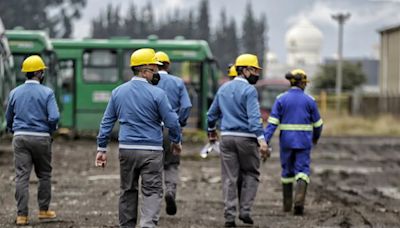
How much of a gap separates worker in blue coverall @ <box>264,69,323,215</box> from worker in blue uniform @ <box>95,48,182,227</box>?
11.9ft

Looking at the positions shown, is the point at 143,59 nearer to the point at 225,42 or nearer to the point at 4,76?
the point at 4,76

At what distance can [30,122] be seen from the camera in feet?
38.9

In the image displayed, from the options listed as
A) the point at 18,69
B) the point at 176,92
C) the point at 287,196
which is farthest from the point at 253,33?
the point at 176,92

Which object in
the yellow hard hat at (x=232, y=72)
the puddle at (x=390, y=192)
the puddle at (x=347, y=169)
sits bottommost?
the puddle at (x=347, y=169)

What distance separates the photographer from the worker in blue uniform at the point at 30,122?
466 inches

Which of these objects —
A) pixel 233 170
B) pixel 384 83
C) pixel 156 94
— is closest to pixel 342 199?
pixel 233 170

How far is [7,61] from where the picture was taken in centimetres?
2305

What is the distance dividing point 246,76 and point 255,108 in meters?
0.53

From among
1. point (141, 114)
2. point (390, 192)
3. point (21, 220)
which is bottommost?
point (390, 192)

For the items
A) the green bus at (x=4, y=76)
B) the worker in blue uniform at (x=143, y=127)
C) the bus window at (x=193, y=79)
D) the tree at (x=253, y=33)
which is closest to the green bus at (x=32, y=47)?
the bus window at (x=193, y=79)

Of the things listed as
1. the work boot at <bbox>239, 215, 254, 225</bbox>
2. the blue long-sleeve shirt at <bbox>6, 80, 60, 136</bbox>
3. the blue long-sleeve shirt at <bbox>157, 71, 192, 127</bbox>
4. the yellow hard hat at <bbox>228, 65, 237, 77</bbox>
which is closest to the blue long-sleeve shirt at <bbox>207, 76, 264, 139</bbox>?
the blue long-sleeve shirt at <bbox>157, 71, 192, 127</bbox>

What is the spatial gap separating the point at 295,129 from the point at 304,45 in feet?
325

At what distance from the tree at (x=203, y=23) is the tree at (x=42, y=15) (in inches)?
1722

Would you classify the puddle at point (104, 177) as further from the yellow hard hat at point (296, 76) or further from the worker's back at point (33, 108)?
the worker's back at point (33, 108)
